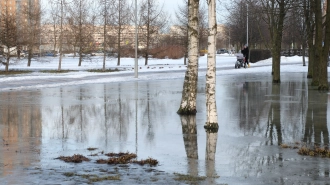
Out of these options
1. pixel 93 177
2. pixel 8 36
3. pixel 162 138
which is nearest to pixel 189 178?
pixel 93 177

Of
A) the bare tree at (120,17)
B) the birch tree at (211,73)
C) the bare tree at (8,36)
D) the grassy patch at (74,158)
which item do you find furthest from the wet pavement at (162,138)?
the bare tree at (120,17)

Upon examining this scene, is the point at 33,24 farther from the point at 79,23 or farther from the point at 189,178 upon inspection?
the point at 189,178

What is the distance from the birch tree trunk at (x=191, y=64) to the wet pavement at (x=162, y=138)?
400 mm

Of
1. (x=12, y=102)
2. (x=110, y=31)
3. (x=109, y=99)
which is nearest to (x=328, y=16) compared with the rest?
(x=109, y=99)

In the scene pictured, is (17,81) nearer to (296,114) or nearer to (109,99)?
(109,99)

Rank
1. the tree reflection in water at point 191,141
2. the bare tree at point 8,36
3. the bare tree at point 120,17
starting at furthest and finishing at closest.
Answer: the bare tree at point 120,17 → the bare tree at point 8,36 → the tree reflection in water at point 191,141

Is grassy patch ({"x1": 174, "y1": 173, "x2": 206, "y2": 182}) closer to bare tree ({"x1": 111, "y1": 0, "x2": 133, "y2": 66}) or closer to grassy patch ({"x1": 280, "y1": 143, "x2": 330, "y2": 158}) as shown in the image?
grassy patch ({"x1": 280, "y1": 143, "x2": 330, "y2": 158})

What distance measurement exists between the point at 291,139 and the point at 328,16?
1230cm

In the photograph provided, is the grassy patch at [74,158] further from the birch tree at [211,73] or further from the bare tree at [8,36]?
the bare tree at [8,36]

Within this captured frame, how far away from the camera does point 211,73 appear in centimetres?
1199

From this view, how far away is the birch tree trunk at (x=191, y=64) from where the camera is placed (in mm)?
13852

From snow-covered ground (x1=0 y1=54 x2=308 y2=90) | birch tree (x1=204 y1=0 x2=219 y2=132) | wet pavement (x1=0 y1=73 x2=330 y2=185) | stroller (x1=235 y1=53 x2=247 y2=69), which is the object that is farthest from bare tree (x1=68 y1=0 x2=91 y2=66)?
birch tree (x1=204 y1=0 x2=219 y2=132)

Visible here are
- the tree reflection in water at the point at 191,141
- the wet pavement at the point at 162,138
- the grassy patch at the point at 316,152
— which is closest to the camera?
the wet pavement at the point at 162,138

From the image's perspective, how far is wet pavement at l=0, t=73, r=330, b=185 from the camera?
25.2 ft
